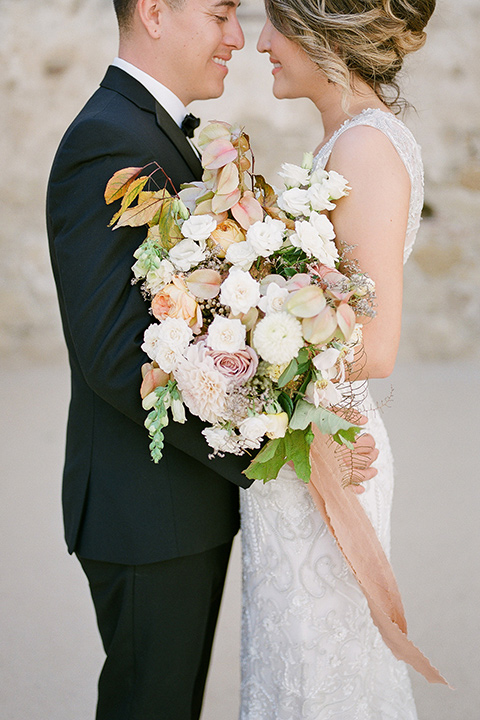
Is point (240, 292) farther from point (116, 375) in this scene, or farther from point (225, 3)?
point (225, 3)

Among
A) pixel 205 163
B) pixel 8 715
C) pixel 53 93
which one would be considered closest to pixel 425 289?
pixel 53 93

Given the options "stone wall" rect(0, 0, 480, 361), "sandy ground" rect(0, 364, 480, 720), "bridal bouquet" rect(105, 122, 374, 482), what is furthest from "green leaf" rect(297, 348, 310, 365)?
"stone wall" rect(0, 0, 480, 361)

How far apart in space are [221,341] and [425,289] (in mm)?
5630

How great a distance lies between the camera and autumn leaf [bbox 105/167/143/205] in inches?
67.8

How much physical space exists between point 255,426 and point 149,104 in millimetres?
986

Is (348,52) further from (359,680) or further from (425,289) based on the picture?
(425,289)

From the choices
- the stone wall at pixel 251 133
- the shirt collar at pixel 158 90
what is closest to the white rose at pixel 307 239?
the shirt collar at pixel 158 90

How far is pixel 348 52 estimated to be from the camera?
2.00 meters

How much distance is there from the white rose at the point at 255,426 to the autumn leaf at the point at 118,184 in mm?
585

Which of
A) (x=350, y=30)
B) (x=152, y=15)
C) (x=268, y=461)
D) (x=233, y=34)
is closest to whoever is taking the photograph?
(x=268, y=461)

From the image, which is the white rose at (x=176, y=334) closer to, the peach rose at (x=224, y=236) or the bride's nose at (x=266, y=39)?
the peach rose at (x=224, y=236)

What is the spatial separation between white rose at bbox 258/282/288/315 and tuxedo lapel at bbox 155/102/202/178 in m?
0.69

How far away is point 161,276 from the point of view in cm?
167

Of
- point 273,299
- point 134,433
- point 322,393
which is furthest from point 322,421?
point 134,433
